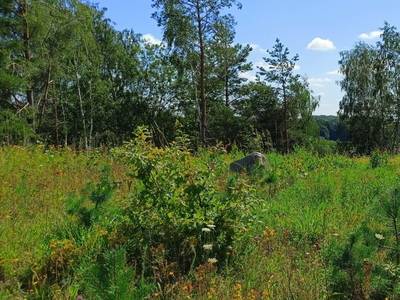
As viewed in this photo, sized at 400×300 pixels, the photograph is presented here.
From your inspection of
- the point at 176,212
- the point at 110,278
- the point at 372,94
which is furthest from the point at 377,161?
the point at 372,94

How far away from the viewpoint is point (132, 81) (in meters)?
31.4

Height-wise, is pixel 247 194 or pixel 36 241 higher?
pixel 247 194

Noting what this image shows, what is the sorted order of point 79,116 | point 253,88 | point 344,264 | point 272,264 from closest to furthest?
point 344,264 < point 272,264 < point 79,116 < point 253,88

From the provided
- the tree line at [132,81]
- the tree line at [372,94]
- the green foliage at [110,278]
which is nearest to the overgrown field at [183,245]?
the green foliage at [110,278]

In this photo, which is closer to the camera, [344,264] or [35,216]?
[344,264]

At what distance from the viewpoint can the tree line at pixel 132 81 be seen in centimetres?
1540

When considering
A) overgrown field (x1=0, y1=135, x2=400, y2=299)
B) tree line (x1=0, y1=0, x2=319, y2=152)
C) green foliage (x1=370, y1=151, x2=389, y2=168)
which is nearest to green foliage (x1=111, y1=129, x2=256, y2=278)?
overgrown field (x1=0, y1=135, x2=400, y2=299)

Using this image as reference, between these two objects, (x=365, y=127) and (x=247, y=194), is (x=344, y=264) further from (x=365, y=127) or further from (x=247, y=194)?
(x=365, y=127)

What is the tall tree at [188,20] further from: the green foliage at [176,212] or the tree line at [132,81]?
the green foliage at [176,212]

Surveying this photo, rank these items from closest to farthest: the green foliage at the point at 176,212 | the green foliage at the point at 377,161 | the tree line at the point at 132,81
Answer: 1. the green foliage at the point at 176,212
2. the green foliage at the point at 377,161
3. the tree line at the point at 132,81

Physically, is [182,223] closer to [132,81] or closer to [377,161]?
[377,161]

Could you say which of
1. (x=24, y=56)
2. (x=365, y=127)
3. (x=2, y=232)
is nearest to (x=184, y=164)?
(x=2, y=232)

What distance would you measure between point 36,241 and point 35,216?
80 cm

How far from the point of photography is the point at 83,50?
2423 cm
